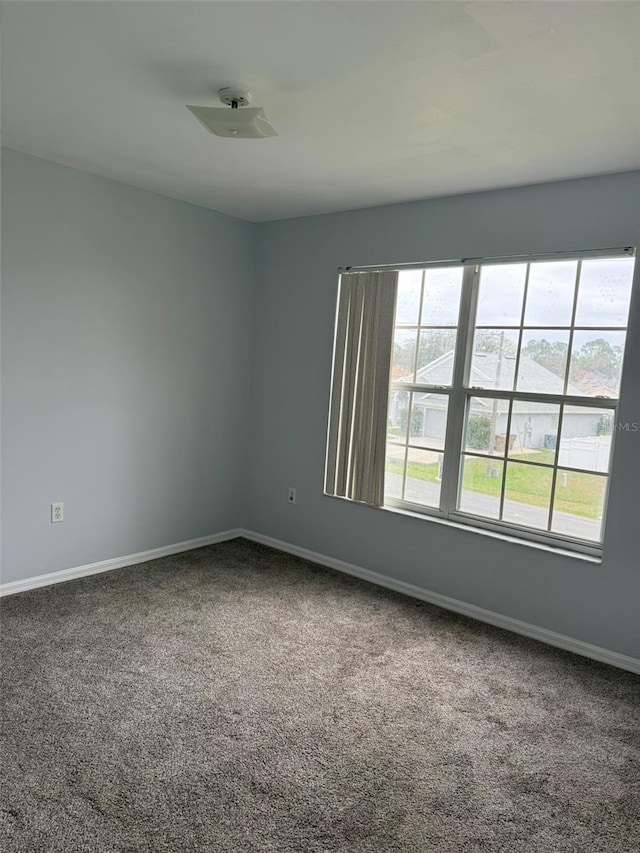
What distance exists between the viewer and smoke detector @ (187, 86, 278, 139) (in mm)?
2188

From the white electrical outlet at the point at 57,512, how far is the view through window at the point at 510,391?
2.10 metres

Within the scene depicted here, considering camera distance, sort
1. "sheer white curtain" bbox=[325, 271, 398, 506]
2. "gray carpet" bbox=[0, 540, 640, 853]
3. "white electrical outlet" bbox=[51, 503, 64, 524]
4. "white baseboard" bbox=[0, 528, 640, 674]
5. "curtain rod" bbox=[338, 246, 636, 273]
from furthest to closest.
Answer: "sheer white curtain" bbox=[325, 271, 398, 506] < "white electrical outlet" bbox=[51, 503, 64, 524] < "white baseboard" bbox=[0, 528, 640, 674] < "curtain rod" bbox=[338, 246, 636, 273] < "gray carpet" bbox=[0, 540, 640, 853]

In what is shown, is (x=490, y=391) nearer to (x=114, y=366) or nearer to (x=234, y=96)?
(x=234, y=96)

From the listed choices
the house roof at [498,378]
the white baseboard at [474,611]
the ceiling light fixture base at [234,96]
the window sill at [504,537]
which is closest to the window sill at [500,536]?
the window sill at [504,537]

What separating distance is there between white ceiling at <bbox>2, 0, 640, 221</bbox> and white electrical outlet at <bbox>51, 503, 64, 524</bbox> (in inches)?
79.5

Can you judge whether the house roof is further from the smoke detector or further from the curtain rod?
the smoke detector

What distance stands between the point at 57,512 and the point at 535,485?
9.39ft

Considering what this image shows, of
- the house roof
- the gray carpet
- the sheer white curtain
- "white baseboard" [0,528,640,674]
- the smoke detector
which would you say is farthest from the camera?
the sheer white curtain

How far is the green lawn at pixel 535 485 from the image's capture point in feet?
10.6

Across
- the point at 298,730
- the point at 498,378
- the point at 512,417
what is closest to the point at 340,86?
the point at 498,378

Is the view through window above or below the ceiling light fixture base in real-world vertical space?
below

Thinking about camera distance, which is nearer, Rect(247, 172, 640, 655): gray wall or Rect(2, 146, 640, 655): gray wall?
Rect(247, 172, 640, 655): gray wall

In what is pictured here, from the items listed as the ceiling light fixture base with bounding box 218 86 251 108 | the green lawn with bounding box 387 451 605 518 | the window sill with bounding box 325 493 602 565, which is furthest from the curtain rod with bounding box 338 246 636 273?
the ceiling light fixture base with bounding box 218 86 251 108

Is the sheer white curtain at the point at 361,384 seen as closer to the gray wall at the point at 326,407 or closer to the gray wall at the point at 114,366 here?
the gray wall at the point at 326,407
